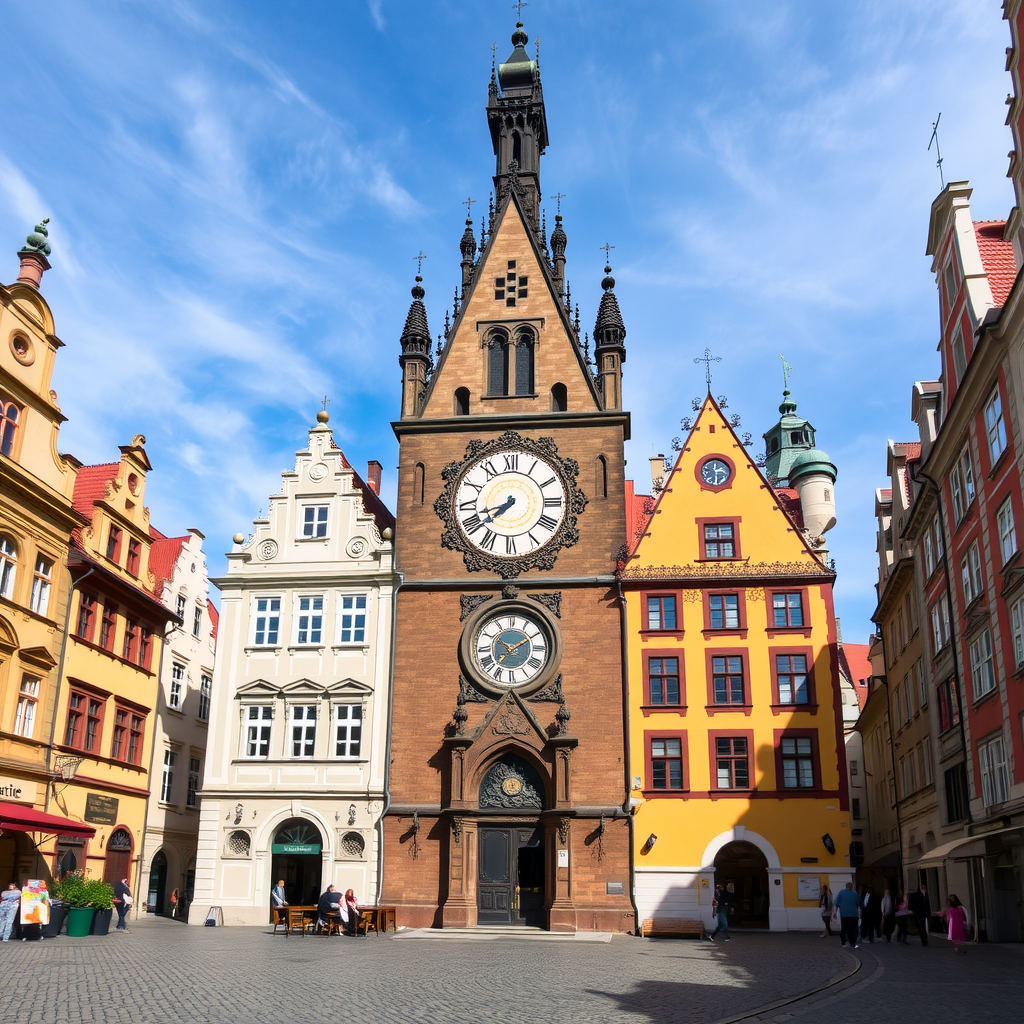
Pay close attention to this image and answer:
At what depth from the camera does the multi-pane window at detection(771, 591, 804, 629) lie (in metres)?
35.2

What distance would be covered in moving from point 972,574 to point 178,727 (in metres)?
29.8

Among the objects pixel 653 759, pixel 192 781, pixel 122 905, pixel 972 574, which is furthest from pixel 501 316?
pixel 122 905

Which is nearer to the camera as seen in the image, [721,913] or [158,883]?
[721,913]

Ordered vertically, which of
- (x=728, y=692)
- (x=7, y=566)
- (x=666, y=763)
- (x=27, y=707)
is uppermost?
(x=7, y=566)

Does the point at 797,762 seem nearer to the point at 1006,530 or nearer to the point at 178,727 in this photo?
the point at 1006,530

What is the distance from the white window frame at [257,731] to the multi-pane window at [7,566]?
906 centimetres

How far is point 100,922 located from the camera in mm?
26656

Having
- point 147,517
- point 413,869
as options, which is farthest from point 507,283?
point 413,869

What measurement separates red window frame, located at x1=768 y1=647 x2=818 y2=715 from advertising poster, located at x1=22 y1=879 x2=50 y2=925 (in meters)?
22.0

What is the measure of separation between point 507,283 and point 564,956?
86.9ft

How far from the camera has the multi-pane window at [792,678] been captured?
112 ft

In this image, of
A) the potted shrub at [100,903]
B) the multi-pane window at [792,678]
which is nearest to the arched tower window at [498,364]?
the multi-pane window at [792,678]

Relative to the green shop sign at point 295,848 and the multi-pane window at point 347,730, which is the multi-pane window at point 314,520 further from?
the green shop sign at point 295,848

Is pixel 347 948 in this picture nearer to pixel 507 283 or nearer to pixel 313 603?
pixel 313 603
